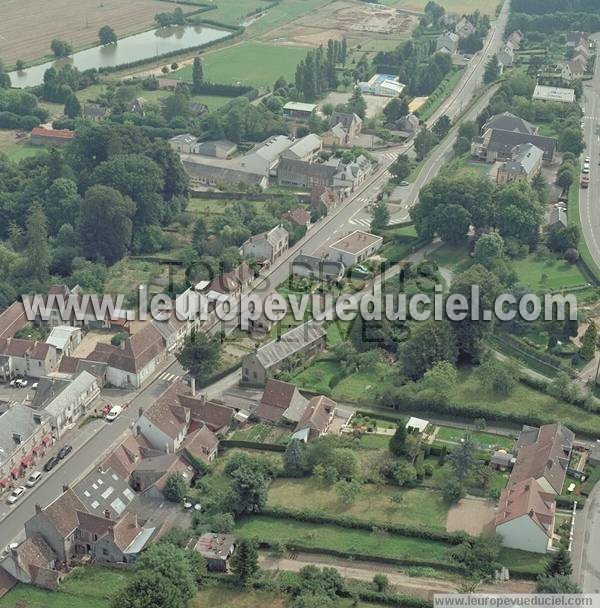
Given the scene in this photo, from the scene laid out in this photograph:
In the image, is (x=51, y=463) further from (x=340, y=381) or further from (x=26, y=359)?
(x=340, y=381)

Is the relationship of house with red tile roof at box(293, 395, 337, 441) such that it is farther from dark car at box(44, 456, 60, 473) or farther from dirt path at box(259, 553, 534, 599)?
dark car at box(44, 456, 60, 473)

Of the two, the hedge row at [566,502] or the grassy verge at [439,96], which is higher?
the grassy verge at [439,96]

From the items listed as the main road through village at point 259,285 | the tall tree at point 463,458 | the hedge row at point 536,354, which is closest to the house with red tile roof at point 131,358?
the main road through village at point 259,285

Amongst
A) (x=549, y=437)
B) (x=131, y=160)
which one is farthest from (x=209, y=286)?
(x=549, y=437)

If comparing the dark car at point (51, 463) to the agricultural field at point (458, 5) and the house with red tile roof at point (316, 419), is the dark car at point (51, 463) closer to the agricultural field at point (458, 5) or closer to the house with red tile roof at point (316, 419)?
the house with red tile roof at point (316, 419)

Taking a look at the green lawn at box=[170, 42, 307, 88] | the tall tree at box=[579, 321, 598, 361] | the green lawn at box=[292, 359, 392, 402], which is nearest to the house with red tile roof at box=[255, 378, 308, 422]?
the green lawn at box=[292, 359, 392, 402]

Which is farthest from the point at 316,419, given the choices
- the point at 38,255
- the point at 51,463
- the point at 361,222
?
the point at 361,222

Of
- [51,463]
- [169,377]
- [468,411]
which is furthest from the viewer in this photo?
[169,377]

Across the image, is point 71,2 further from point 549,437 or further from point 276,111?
point 549,437
